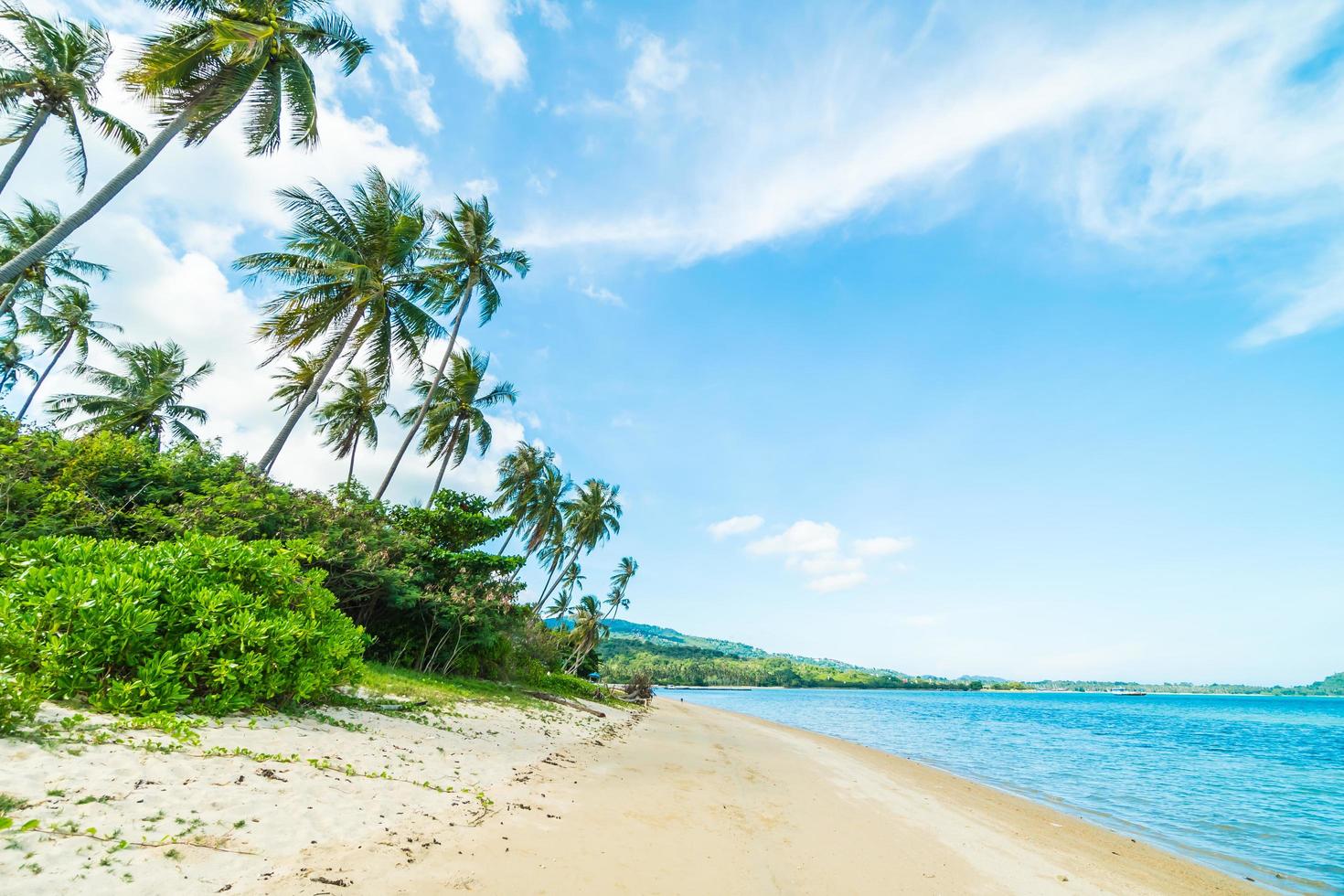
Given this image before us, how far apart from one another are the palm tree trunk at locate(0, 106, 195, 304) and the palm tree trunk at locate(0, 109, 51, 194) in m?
5.15

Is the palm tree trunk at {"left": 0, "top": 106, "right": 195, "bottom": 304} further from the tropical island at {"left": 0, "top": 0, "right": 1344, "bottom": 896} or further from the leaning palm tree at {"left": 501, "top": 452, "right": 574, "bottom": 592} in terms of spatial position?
the leaning palm tree at {"left": 501, "top": 452, "right": 574, "bottom": 592}

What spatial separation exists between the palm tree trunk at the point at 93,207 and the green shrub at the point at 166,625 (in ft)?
26.9

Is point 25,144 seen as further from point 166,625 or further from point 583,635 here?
point 583,635

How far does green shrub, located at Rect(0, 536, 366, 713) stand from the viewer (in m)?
5.18

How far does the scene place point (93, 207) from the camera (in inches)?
443

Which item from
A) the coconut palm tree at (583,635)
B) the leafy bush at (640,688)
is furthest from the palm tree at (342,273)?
the coconut palm tree at (583,635)

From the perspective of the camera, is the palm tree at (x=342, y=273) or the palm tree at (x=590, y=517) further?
the palm tree at (x=590, y=517)

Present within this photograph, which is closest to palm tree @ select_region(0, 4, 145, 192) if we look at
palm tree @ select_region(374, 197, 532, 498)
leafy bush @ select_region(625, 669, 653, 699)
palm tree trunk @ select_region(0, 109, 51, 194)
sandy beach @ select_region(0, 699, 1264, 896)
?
palm tree trunk @ select_region(0, 109, 51, 194)

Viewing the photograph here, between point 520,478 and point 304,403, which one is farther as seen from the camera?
point 520,478

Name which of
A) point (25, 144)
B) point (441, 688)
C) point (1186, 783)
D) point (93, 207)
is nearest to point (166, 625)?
point (441, 688)

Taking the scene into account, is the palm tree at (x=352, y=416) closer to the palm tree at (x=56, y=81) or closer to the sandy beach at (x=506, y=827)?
the palm tree at (x=56, y=81)

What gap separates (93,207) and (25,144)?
7382 mm

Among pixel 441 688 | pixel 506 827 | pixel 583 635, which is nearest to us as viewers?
pixel 506 827

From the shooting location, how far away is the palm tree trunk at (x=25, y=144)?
1415 centimetres
